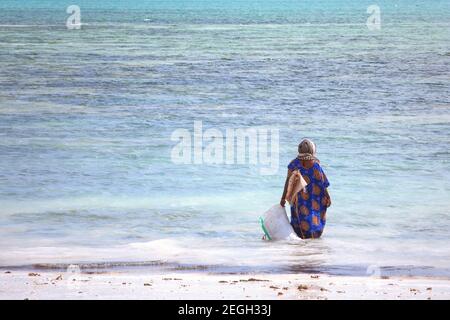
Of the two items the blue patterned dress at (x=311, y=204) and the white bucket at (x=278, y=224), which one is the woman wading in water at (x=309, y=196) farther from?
the white bucket at (x=278, y=224)

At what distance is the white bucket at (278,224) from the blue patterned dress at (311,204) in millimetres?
118

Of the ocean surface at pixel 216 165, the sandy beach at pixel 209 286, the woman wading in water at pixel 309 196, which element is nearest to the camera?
the sandy beach at pixel 209 286

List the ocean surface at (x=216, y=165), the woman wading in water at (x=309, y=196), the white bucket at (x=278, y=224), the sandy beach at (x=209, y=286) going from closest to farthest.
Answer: the sandy beach at (x=209, y=286) → the woman wading in water at (x=309, y=196) → the white bucket at (x=278, y=224) → the ocean surface at (x=216, y=165)

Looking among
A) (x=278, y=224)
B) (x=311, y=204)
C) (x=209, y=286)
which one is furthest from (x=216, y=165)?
(x=209, y=286)

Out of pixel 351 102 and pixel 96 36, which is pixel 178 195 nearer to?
pixel 351 102

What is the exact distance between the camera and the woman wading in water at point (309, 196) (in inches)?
396

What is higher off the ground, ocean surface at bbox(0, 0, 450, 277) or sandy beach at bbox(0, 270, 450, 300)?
ocean surface at bbox(0, 0, 450, 277)

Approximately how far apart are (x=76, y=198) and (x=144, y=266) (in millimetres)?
4733

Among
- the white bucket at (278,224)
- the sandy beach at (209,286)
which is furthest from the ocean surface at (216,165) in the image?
the sandy beach at (209,286)

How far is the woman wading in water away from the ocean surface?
0.65ft

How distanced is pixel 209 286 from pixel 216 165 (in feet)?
27.9

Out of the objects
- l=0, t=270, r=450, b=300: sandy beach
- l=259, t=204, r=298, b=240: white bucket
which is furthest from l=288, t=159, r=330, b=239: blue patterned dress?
l=0, t=270, r=450, b=300: sandy beach

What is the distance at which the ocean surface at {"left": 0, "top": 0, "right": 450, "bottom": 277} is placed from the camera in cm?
1047

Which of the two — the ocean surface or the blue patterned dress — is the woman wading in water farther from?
the ocean surface
